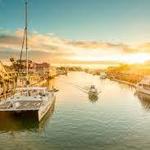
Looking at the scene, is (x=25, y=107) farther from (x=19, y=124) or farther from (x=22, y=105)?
(x=19, y=124)

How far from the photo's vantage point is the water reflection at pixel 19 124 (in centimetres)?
4812

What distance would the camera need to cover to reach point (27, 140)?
135ft

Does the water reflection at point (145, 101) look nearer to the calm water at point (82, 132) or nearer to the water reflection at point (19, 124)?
the calm water at point (82, 132)

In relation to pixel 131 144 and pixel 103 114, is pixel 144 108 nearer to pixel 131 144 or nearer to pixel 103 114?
pixel 103 114

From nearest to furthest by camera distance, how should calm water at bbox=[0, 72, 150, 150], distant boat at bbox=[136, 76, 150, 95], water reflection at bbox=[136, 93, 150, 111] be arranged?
calm water at bbox=[0, 72, 150, 150]
water reflection at bbox=[136, 93, 150, 111]
distant boat at bbox=[136, 76, 150, 95]

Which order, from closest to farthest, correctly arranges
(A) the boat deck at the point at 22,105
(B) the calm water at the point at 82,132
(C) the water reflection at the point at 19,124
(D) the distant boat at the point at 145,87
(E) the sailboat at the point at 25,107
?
(B) the calm water at the point at 82,132
(C) the water reflection at the point at 19,124
(E) the sailboat at the point at 25,107
(A) the boat deck at the point at 22,105
(D) the distant boat at the point at 145,87

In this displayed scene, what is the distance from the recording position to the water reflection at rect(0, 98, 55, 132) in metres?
48.1

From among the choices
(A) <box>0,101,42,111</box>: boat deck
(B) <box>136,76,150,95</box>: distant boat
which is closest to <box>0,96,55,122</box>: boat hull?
(A) <box>0,101,42,111</box>: boat deck

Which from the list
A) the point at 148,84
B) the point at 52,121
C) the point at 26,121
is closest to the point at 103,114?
the point at 52,121

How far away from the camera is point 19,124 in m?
50.5

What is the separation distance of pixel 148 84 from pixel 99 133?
6073 cm

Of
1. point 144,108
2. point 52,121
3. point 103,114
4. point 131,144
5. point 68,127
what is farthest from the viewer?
point 144,108

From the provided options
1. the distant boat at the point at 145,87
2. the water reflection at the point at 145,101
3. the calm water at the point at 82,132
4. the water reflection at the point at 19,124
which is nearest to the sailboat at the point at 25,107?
the water reflection at the point at 19,124

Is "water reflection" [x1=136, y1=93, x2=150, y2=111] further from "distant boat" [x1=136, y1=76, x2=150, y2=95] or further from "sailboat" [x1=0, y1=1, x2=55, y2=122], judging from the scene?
"sailboat" [x1=0, y1=1, x2=55, y2=122]
